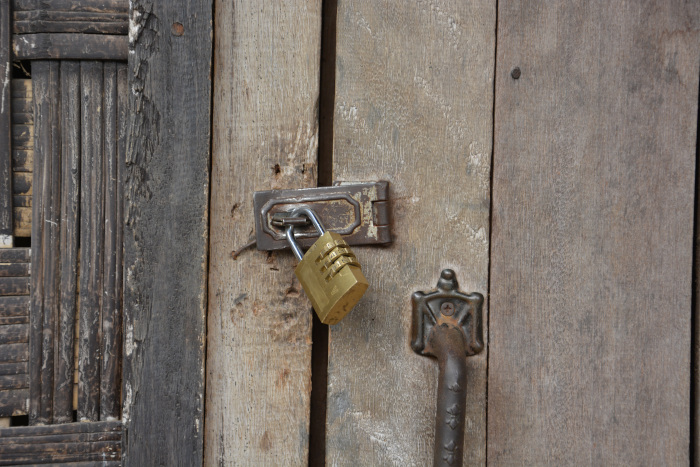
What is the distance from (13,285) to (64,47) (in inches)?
12.8

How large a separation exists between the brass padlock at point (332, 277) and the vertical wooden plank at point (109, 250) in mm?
272

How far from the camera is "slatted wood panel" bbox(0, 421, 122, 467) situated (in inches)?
24.8

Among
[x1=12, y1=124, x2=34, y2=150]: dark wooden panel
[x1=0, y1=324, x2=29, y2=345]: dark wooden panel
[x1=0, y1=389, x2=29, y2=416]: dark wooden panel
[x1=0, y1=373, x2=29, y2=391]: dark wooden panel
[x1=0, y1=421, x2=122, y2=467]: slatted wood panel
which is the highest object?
[x1=12, y1=124, x2=34, y2=150]: dark wooden panel

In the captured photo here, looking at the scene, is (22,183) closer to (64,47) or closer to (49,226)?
(49,226)

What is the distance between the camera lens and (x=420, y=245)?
643 millimetres

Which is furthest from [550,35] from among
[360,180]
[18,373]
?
[18,373]

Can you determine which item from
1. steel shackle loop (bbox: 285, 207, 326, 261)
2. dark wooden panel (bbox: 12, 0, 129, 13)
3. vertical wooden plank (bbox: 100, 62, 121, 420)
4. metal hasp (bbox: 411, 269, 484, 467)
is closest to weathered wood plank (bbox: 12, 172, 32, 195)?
vertical wooden plank (bbox: 100, 62, 121, 420)

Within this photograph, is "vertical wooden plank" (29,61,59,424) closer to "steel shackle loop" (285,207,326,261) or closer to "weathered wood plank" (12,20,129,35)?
"weathered wood plank" (12,20,129,35)

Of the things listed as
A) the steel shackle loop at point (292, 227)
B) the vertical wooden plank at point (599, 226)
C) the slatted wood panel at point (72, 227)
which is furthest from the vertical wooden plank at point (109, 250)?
the vertical wooden plank at point (599, 226)

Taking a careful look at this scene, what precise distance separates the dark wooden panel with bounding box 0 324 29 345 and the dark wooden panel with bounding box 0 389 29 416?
0.07m

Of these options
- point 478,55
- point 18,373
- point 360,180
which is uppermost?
point 478,55

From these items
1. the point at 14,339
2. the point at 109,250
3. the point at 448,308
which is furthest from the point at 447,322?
the point at 14,339

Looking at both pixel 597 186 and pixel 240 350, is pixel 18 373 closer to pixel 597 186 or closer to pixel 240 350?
pixel 240 350

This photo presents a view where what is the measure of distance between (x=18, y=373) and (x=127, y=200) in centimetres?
28
